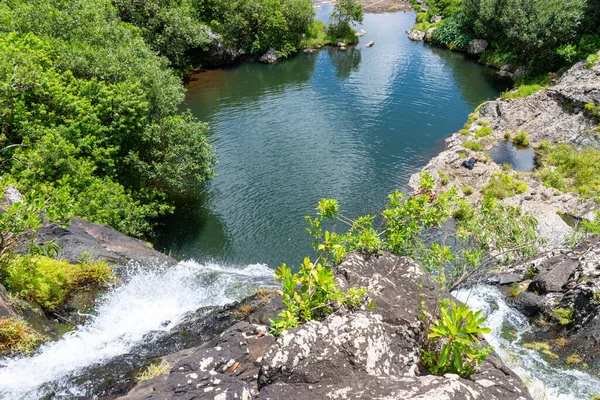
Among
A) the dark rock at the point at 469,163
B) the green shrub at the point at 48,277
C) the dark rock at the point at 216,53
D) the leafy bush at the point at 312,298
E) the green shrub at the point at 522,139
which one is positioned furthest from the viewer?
the dark rock at the point at 216,53

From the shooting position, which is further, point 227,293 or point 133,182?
point 133,182

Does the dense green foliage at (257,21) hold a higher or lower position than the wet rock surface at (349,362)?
higher

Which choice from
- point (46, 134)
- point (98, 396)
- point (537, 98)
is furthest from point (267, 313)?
point (537, 98)

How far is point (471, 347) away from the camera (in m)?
8.49

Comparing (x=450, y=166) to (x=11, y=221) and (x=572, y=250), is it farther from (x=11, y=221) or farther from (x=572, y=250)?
(x=11, y=221)

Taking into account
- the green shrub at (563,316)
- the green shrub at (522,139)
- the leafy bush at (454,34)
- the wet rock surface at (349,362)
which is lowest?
the green shrub at (563,316)

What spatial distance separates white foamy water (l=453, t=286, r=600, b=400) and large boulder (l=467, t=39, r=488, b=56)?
160ft

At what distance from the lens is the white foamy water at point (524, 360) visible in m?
13.6

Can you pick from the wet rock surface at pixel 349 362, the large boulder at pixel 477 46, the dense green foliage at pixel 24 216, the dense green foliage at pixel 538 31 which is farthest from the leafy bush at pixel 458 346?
the large boulder at pixel 477 46

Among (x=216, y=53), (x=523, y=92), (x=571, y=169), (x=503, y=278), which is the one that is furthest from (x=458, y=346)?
(x=216, y=53)

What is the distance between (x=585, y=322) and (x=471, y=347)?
1120cm

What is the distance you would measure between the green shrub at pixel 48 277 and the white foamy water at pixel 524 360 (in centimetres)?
1422

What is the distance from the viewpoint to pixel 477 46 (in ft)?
197

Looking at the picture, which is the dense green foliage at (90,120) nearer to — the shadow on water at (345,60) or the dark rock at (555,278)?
the dark rock at (555,278)
